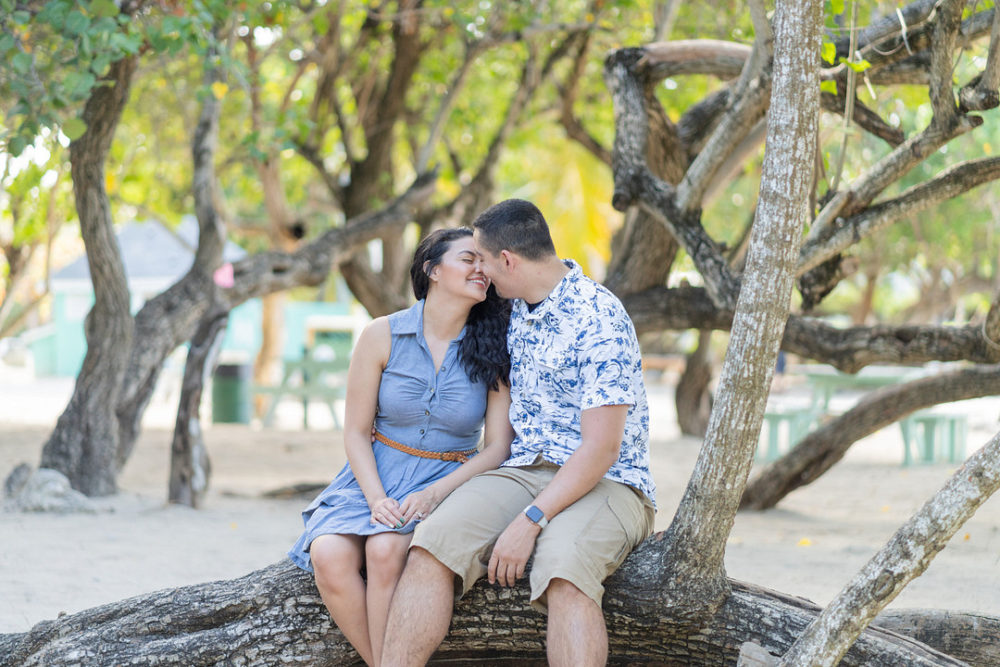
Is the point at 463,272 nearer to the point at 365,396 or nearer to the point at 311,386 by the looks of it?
the point at 365,396

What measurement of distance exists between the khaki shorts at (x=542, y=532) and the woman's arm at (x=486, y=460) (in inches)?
4.6

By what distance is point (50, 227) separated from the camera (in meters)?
9.84

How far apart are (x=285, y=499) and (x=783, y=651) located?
16.6 ft

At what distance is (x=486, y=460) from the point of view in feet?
10.3

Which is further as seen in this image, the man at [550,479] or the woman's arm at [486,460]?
the woman's arm at [486,460]

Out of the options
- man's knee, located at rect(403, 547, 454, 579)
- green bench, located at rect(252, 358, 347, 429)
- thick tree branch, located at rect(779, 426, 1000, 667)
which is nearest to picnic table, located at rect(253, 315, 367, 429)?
green bench, located at rect(252, 358, 347, 429)

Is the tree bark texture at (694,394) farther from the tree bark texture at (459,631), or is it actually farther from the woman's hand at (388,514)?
→ the woman's hand at (388,514)

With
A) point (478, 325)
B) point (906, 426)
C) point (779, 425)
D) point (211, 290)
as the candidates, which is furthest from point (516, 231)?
point (906, 426)

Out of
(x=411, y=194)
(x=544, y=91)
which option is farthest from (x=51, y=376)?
(x=411, y=194)

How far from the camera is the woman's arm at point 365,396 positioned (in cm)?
313

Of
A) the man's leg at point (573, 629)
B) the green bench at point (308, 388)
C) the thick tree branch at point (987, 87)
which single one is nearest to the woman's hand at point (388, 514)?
the man's leg at point (573, 629)

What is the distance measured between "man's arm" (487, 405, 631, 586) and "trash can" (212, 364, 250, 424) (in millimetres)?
10189

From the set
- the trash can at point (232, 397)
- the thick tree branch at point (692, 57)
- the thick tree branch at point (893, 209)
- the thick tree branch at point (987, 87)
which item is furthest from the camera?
the trash can at point (232, 397)

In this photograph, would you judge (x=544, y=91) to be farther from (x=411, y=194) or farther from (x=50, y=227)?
(x=50, y=227)
